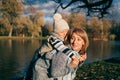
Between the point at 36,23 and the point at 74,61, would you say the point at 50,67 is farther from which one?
the point at 36,23

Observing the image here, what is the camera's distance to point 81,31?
3045mm

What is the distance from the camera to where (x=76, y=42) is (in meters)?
3.02

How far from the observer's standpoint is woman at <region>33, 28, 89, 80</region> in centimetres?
282

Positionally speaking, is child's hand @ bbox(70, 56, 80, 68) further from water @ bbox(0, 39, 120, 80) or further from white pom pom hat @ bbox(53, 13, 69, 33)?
water @ bbox(0, 39, 120, 80)

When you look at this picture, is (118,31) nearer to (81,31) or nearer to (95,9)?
(95,9)

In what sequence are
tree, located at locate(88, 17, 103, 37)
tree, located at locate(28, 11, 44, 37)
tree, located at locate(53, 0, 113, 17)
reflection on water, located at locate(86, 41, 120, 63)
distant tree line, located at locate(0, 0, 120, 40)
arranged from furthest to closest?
tree, located at locate(88, 17, 103, 37)
tree, located at locate(28, 11, 44, 37)
distant tree line, located at locate(0, 0, 120, 40)
reflection on water, located at locate(86, 41, 120, 63)
tree, located at locate(53, 0, 113, 17)

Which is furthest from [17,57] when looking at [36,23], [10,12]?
[36,23]

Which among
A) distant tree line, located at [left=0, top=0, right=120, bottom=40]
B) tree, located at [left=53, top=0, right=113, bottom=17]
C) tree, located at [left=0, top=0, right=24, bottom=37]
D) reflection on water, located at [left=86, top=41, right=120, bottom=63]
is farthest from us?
distant tree line, located at [left=0, top=0, right=120, bottom=40]

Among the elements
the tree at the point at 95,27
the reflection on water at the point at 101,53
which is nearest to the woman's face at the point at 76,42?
the reflection on water at the point at 101,53

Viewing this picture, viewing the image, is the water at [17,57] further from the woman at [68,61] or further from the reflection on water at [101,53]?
the woman at [68,61]

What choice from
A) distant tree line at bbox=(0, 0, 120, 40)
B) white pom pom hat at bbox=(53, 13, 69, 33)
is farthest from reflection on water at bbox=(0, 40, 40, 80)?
distant tree line at bbox=(0, 0, 120, 40)

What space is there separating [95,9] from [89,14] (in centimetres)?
67

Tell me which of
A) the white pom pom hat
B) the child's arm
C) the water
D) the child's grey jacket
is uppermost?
the white pom pom hat

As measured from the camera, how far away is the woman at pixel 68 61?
2.82m
